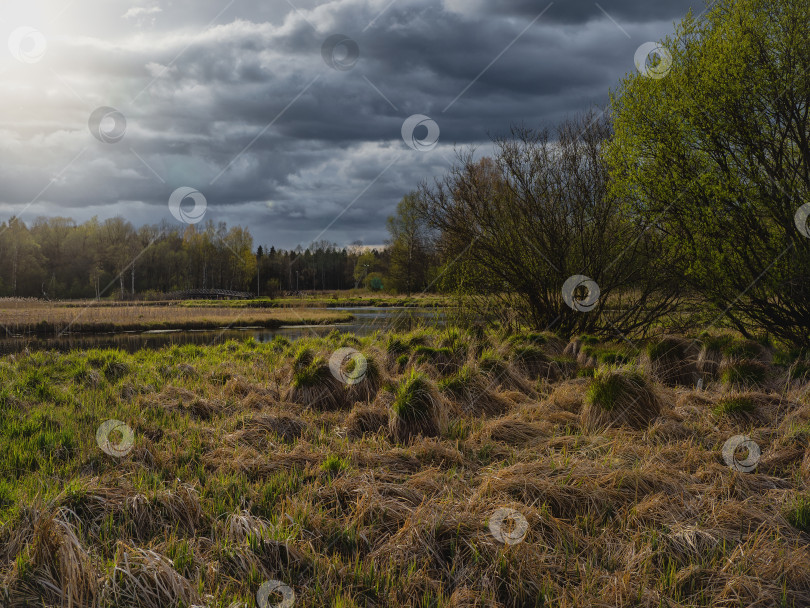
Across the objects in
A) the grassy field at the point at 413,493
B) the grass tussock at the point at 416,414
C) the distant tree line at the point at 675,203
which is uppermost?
the distant tree line at the point at 675,203

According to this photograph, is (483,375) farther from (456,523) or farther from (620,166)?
(620,166)

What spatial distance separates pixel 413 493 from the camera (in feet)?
12.5

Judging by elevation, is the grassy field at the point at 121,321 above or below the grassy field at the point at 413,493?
above

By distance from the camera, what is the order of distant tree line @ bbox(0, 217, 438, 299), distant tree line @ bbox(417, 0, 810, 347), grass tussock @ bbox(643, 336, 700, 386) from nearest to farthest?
grass tussock @ bbox(643, 336, 700, 386) < distant tree line @ bbox(417, 0, 810, 347) < distant tree line @ bbox(0, 217, 438, 299)

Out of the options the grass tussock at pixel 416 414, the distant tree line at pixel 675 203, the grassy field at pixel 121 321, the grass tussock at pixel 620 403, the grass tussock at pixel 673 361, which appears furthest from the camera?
the grassy field at pixel 121 321

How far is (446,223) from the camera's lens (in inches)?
540

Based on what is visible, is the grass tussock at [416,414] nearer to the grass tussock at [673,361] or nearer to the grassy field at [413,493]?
the grassy field at [413,493]

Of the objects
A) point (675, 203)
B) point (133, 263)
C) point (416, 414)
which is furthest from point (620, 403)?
point (133, 263)

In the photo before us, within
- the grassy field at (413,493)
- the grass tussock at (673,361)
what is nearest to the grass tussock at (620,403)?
the grassy field at (413,493)

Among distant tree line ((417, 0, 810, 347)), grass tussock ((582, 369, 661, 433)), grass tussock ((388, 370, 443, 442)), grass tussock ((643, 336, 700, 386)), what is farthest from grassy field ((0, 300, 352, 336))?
grass tussock ((582, 369, 661, 433))

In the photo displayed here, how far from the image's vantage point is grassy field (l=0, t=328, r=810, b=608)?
9.11 feet

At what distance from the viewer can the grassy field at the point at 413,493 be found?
2.78 meters

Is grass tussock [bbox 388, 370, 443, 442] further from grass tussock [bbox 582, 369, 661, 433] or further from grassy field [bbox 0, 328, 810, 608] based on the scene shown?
grass tussock [bbox 582, 369, 661, 433]

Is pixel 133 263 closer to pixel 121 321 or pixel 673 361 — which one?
pixel 121 321
